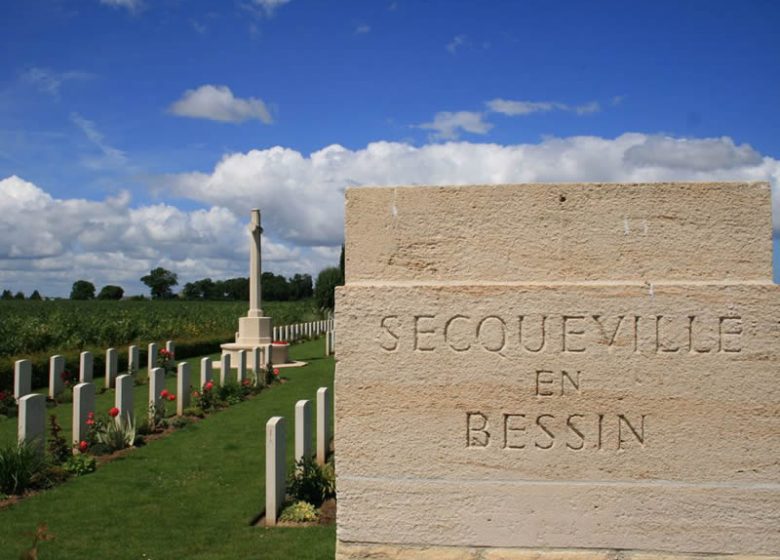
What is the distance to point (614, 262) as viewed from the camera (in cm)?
333

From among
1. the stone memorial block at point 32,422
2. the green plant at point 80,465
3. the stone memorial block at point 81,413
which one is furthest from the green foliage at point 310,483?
the stone memorial block at point 81,413

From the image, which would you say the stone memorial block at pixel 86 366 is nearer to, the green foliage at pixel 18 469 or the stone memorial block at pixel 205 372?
the stone memorial block at pixel 205 372

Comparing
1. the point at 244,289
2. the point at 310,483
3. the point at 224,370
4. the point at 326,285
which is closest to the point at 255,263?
the point at 224,370

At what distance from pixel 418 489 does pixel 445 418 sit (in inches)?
14.8

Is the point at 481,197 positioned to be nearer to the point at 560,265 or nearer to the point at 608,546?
the point at 560,265

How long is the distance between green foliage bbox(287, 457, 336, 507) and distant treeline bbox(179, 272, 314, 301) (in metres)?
68.9

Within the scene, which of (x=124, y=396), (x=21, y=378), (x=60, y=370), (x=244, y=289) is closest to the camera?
(x=124, y=396)

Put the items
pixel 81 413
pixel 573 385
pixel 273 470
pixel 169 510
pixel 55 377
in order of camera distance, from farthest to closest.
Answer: pixel 55 377
pixel 81 413
pixel 169 510
pixel 273 470
pixel 573 385

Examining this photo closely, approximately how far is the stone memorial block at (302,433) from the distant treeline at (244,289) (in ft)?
225

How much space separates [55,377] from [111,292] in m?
71.8

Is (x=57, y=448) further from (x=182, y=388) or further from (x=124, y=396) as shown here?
(x=182, y=388)

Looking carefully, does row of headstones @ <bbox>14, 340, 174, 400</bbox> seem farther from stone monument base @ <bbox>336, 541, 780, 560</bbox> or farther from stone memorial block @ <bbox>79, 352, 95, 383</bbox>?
stone monument base @ <bbox>336, 541, 780, 560</bbox>

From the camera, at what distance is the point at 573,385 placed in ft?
10.7

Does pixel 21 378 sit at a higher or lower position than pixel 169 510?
higher
